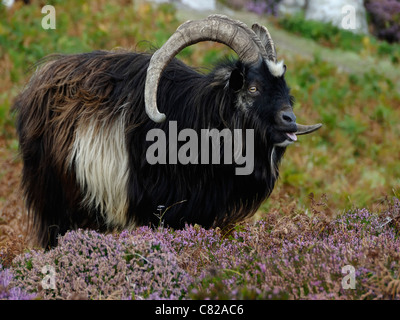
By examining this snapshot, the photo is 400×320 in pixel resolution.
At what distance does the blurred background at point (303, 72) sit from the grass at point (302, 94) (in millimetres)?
28

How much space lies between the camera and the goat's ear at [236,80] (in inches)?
226

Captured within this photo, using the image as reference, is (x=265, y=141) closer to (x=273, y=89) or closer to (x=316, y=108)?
(x=273, y=89)

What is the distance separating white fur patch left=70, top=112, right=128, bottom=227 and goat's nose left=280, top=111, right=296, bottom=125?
5.52 feet

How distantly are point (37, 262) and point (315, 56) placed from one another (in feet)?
47.9

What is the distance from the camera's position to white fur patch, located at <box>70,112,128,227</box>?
6.00 meters

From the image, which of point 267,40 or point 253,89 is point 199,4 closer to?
point 267,40

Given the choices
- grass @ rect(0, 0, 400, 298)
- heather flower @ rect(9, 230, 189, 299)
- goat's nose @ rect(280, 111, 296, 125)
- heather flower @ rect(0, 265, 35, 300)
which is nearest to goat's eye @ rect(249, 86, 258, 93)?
goat's nose @ rect(280, 111, 296, 125)

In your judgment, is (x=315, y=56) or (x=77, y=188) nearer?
(x=77, y=188)

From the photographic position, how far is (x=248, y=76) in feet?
18.9

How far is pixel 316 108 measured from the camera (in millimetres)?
14469

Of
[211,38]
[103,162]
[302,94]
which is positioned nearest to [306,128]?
[211,38]

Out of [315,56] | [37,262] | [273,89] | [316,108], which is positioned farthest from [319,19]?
[37,262]
